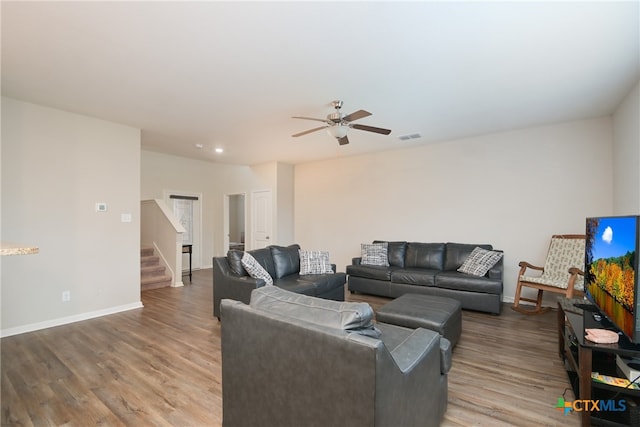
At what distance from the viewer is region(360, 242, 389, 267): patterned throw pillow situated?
5277mm

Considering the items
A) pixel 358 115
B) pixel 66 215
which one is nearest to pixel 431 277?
pixel 358 115

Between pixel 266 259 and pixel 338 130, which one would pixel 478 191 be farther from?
pixel 266 259

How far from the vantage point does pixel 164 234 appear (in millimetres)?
6113

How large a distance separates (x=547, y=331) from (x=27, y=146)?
6478mm

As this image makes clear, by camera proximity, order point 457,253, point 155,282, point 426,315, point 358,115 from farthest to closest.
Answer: point 155,282
point 457,253
point 358,115
point 426,315

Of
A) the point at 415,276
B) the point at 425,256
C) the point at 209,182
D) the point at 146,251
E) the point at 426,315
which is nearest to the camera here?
the point at 426,315

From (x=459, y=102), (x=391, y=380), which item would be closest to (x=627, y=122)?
(x=459, y=102)

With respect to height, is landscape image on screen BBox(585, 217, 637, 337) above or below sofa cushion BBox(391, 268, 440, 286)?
above

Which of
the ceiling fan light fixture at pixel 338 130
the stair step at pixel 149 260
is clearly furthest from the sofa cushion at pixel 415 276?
the stair step at pixel 149 260

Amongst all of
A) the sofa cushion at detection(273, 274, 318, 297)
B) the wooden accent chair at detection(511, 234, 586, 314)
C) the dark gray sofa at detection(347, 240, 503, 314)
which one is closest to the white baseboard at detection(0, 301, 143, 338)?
the sofa cushion at detection(273, 274, 318, 297)

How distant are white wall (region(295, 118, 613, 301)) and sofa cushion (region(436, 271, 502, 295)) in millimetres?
888

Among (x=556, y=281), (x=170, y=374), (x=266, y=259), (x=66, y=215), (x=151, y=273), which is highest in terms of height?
(x=66, y=215)

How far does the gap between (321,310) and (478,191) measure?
14.6 ft

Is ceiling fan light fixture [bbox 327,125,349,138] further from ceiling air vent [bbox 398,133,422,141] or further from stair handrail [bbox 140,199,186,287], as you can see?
stair handrail [bbox 140,199,186,287]
